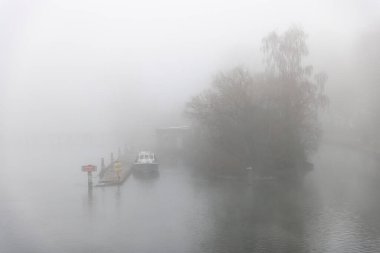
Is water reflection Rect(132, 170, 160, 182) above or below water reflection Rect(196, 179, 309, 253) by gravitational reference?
above

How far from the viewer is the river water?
13.7m

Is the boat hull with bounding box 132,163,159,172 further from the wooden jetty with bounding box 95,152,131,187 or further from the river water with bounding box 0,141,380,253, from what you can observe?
the river water with bounding box 0,141,380,253

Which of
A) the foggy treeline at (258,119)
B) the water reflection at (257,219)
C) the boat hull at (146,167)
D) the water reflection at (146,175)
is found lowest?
the water reflection at (257,219)

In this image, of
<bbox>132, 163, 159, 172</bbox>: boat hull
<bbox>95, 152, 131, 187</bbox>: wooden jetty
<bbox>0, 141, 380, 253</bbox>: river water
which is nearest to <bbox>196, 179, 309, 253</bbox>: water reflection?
<bbox>0, 141, 380, 253</bbox>: river water

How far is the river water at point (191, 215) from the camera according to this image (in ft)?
45.1

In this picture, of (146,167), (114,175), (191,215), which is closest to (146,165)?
(146,167)

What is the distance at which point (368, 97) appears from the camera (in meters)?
44.1

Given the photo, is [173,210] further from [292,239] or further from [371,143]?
[371,143]

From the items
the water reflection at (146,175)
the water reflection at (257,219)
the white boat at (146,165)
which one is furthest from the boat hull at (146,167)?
the water reflection at (257,219)

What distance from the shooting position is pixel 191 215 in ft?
58.0

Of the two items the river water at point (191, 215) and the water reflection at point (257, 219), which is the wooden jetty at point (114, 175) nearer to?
the river water at point (191, 215)

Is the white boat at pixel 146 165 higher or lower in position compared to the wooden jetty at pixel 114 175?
higher

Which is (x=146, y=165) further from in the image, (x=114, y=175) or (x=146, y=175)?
(x=114, y=175)

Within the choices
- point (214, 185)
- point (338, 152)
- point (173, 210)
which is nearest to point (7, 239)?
point (173, 210)
